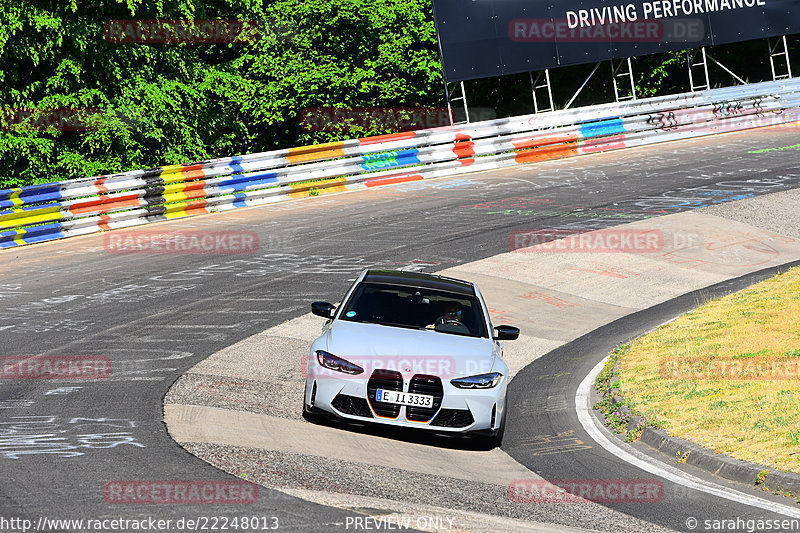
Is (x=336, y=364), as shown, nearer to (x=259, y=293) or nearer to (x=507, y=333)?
(x=507, y=333)

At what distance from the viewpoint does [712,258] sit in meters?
19.3

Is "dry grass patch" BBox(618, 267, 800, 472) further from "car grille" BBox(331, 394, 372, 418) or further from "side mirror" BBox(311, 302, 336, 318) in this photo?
"side mirror" BBox(311, 302, 336, 318)

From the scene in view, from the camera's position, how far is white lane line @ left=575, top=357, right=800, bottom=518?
769cm

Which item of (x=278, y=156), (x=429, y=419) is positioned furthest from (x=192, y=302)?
(x=278, y=156)

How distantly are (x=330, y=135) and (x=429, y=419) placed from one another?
2418 centimetres

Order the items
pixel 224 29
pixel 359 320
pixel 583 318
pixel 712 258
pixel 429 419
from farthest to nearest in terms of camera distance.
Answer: pixel 224 29
pixel 712 258
pixel 583 318
pixel 359 320
pixel 429 419

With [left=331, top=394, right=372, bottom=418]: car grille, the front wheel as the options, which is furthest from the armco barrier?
[left=331, top=394, right=372, bottom=418]: car grille

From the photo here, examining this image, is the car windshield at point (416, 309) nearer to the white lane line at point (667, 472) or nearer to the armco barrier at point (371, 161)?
the white lane line at point (667, 472)

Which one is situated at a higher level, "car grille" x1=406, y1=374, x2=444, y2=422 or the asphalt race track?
the asphalt race track

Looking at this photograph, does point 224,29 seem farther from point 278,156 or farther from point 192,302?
point 192,302

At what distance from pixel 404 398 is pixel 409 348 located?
0.58 m

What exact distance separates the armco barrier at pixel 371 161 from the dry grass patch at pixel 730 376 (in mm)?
11665

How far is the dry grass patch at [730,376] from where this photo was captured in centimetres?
920

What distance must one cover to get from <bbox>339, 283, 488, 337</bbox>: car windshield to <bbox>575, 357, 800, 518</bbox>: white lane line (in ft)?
5.25
